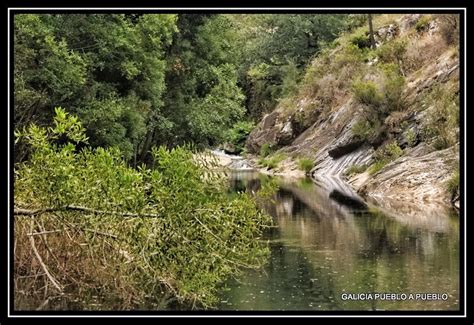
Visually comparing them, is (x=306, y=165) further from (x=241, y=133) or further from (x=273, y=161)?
(x=241, y=133)

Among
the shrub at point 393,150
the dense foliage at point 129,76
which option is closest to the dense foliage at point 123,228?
the dense foliage at point 129,76

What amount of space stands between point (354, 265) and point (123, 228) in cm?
491

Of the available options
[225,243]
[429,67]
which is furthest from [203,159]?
[429,67]

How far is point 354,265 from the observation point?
14867 mm

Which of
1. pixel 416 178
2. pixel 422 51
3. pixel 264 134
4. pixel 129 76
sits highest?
pixel 422 51

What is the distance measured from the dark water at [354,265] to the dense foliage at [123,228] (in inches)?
35.3

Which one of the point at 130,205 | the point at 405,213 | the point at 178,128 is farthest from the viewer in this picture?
the point at 178,128

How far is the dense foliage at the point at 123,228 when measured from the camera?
11773 millimetres

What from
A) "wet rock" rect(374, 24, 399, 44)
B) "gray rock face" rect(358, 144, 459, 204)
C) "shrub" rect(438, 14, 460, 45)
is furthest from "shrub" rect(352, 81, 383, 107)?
"wet rock" rect(374, 24, 399, 44)

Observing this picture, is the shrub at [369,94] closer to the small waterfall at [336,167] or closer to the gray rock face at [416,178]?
the small waterfall at [336,167]

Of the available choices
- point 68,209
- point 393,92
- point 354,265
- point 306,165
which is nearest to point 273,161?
point 306,165
